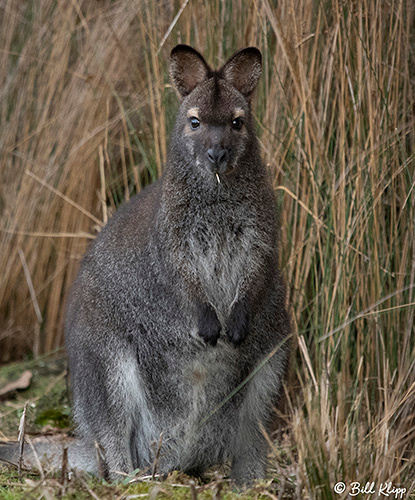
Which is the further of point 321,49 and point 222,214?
point 321,49

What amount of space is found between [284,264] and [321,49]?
3.52 ft

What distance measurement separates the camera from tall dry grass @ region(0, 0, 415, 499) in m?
3.45

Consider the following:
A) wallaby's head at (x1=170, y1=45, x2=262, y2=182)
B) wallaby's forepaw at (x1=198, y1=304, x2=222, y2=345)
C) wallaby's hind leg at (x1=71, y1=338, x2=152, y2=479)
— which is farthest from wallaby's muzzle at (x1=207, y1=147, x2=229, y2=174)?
wallaby's hind leg at (x1=71, y1=338, x2=152, y2=479)

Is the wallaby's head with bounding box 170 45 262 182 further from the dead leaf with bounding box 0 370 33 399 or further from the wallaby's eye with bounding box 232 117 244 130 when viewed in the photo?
the dead leaf with bounding box 0 370 33 399

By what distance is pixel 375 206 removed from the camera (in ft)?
12.2

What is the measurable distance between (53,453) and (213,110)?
1.64 metres

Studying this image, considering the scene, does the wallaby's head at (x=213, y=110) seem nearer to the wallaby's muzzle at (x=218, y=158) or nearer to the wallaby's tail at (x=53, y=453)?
the wallaby's muzzle at (x=218, y=158)

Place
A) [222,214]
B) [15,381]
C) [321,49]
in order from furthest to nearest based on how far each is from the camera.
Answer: [15,381], [321,49], [222,214]

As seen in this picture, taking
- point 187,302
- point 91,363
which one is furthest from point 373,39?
point 91,363

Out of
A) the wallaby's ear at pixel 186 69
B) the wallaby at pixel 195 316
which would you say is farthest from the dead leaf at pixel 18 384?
the wallaby's ear at pixel 186 69

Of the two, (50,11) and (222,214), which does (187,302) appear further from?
(50,11)

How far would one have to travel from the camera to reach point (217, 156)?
10.8ft

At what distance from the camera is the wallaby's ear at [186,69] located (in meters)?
3.50

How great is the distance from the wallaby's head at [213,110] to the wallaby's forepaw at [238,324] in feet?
1.81
